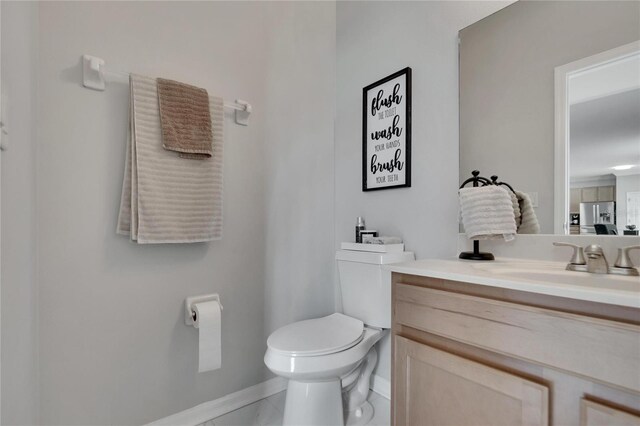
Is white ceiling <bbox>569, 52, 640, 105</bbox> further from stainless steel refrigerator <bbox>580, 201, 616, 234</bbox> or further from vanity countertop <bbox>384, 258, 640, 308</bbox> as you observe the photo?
vanity countertop <bbox>384, 258, 640, 308</bbox>

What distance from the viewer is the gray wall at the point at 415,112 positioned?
4.67 feet

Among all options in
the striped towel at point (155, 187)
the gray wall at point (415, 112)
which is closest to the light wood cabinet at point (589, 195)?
the gray wall at point (415, 112)

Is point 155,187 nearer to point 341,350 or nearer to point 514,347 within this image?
point 341,350

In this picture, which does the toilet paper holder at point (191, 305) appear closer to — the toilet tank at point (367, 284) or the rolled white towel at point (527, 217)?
the toilet tank at point (367, 284)

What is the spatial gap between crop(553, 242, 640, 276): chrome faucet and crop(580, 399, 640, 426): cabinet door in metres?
0.45

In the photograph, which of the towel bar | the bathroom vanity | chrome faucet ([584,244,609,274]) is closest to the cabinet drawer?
the bathroom vanity

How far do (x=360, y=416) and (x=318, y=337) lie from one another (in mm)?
507

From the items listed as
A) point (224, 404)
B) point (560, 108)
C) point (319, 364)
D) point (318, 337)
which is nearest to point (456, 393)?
point (319, 364)

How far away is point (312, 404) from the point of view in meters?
1.31

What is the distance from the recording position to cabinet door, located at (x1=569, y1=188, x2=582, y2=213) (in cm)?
109

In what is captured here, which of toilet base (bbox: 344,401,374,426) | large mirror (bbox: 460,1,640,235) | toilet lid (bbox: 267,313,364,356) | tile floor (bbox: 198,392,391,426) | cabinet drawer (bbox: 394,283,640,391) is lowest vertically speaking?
tile floor (bbox: 198,392,391,426)

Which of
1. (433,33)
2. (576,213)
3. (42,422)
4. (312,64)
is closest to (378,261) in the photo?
(576,213)

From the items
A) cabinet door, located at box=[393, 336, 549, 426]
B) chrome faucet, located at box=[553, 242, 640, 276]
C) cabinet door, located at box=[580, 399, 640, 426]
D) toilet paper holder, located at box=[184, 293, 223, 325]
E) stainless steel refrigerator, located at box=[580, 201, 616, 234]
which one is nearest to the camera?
cabinet door, located at box=[580, 399, 640, 426]

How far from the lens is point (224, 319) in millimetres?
1553
